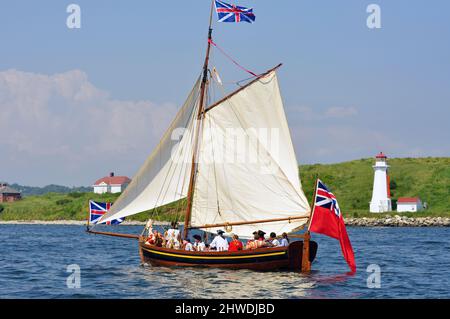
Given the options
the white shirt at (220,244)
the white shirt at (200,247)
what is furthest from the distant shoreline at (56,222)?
the white shirt at (220,244)

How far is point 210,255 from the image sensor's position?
40.7 meters

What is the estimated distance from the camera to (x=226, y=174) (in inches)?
1706

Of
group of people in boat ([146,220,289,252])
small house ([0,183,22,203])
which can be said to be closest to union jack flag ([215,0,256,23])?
group of people in boat ([146,220,289,252])

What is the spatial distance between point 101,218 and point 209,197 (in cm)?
625

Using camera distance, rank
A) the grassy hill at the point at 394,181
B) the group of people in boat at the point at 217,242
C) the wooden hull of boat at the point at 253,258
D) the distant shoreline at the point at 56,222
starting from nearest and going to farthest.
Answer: the wooden hull of boat at the point at 253,258 → the group of people in boat at the point at 217,242 → the grassy hill at the point at 394,181 → the distant shoreline at the point at 56,222

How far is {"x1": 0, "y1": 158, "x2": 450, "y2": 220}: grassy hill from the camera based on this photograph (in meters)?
136

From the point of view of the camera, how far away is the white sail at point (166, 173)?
42750 mm

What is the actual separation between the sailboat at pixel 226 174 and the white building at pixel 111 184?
13764 centimetres

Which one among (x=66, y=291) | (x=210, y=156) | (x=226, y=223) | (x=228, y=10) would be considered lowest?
(x=66, y=291)

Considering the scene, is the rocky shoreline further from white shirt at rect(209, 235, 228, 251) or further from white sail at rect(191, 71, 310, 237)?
white shirt at rect(209, 235, 228, 251)

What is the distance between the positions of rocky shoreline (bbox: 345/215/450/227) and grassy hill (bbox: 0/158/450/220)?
2.78 m

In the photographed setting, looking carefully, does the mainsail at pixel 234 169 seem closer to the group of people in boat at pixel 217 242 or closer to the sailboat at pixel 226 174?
the sailboat at pixel 226 174
